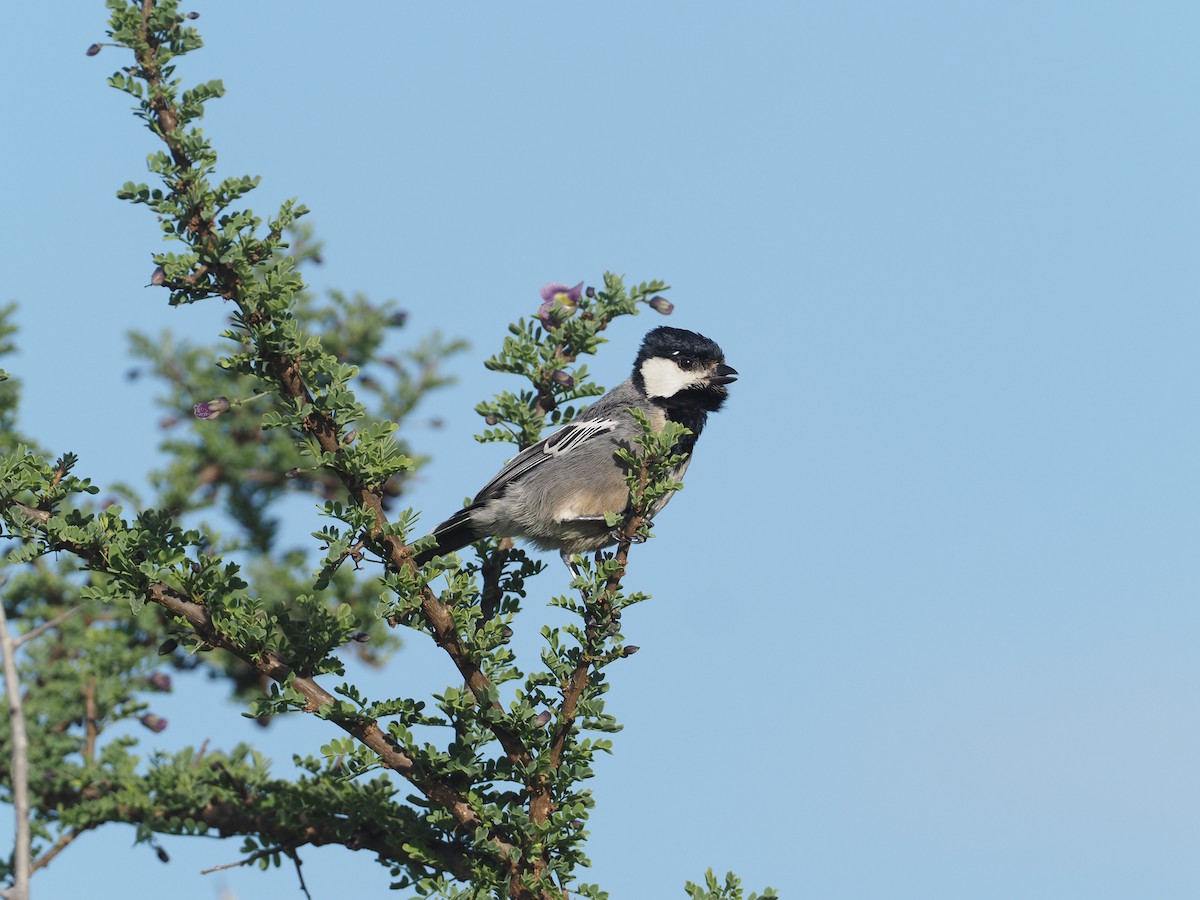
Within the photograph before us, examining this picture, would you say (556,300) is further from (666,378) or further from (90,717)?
(90,717)

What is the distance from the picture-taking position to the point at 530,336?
6117mm

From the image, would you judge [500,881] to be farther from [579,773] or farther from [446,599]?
[446,599]

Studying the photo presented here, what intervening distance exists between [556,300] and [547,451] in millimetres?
944

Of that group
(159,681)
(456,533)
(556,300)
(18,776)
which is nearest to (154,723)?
(159,681)

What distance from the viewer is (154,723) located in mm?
6430

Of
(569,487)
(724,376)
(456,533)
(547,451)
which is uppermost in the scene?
(724,376)

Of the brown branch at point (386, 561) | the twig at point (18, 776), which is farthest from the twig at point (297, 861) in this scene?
the twig at point (18, 776)

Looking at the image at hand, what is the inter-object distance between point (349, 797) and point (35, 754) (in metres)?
1.72

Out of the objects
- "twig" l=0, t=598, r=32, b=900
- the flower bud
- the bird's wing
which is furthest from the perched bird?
"twig" l=0, t=598, r=32, b=900

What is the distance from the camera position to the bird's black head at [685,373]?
7.27 m

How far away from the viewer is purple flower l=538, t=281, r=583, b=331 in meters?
6.05

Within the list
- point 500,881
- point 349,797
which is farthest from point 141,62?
point 500,881

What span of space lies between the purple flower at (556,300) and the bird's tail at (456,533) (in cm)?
112

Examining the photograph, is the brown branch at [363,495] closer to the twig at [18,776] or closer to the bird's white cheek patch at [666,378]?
the twig at [18,776]
